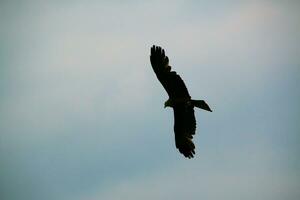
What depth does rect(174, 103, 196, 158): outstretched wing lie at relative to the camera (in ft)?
92.6

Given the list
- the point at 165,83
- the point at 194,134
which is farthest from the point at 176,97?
the point at 194,134

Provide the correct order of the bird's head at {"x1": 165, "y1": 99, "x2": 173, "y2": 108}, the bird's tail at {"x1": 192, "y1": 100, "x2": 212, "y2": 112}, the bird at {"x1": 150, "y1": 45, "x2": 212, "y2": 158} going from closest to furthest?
1. the bird's tail at {"x1": 192, "y1": 100, "x2": 212, "y2": 112}
2. the bird at {"x1": 150, "y1": 45, "x2": 212, "y2": 158}
3. the bird's head at {"x1": 165, "y1": 99, "x2": 173, "y2": 108}

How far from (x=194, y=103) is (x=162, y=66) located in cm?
203

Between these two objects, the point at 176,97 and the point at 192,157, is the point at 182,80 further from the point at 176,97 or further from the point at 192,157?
the point at 192,157

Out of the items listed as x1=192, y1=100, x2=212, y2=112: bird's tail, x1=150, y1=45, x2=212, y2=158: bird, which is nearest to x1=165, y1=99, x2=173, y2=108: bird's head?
x1=150, y1=45, x2=212, y2=158: bird

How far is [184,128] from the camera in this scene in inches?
1161

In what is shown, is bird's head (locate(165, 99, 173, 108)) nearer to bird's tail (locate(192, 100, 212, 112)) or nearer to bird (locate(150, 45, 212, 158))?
bird (locate(150, 45, 212, 158))

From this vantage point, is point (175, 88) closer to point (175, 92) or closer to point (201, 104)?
point (175, 92)

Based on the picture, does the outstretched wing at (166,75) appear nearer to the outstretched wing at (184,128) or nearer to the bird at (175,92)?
the bird at (175,92)

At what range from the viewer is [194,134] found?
29688 mm

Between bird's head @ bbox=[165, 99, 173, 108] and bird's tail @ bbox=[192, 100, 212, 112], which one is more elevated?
bird's head @ bbox=[165, 99, 173, 108]

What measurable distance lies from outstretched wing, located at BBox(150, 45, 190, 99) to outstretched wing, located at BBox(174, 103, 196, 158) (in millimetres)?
650

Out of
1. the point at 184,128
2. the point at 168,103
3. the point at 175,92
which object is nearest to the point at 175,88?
the point at 175,92

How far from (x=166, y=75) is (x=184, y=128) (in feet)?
11.2
